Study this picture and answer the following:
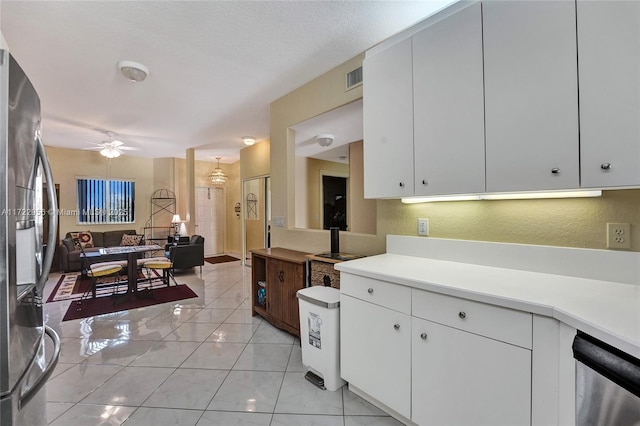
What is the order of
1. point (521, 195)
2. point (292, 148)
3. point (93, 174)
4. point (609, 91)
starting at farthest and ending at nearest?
point (93, 174) < point (292, 148) < point (521, 195) < point (609, 91)

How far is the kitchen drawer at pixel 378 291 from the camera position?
4.98 feet

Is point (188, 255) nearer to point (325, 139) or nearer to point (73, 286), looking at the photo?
point (73, 286)

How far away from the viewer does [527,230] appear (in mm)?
1605

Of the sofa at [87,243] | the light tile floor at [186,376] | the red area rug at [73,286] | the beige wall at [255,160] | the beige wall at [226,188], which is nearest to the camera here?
the light tile floor at [186,376]

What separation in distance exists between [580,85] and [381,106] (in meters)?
1.06

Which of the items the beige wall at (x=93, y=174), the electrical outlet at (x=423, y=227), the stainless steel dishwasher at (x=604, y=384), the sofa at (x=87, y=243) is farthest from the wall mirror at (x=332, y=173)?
the beige wall at (x=93, y=174)

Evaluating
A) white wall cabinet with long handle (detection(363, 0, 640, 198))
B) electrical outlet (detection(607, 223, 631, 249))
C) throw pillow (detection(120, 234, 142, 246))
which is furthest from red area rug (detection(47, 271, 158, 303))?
electrical outlet (detection(607, 223, 631, 249))

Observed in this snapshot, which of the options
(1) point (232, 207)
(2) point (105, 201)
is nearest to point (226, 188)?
(1) point (232, 207)

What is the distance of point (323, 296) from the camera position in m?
2.06

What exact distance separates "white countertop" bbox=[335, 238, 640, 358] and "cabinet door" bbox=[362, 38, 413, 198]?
0.56 m

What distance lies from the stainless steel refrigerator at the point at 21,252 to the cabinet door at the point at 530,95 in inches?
80.0

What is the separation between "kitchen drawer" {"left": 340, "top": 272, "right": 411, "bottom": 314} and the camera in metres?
1.52

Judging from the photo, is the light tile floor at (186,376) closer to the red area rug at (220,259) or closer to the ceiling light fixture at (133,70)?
the ceiling light fixture at (133,70)

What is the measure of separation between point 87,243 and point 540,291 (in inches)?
315
